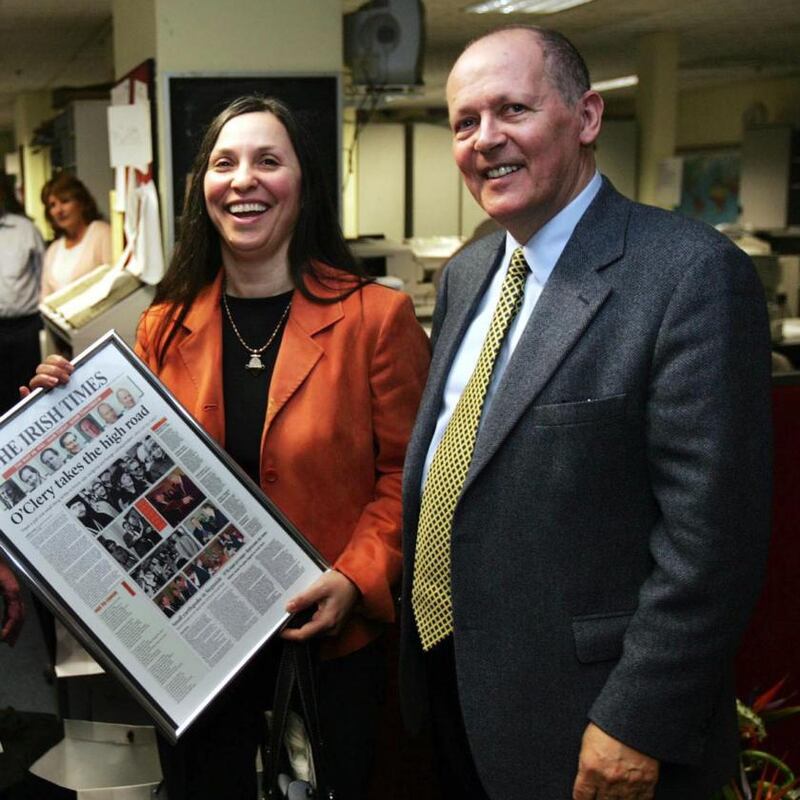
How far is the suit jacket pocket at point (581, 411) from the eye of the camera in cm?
122

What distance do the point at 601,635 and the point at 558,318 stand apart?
40 centimetres

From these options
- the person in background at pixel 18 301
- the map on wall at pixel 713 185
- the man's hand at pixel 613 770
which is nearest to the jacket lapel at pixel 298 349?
the man's hand at pixel 613 770

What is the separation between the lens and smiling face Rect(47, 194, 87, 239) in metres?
5.66

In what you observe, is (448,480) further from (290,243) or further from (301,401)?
(290,243)

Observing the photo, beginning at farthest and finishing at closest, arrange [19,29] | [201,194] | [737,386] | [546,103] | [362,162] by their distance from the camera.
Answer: [362,162], [19,29], [201,194], [546,103], [737,386]

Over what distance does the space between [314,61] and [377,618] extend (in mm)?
2740

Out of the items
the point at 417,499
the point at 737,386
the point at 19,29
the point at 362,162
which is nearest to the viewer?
the point at 737,386

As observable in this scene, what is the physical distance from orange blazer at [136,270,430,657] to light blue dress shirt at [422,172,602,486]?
0.42 feet

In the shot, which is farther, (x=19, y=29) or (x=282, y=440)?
(x=19, y=29)

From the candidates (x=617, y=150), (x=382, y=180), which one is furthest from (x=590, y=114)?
(x=617, y=150)

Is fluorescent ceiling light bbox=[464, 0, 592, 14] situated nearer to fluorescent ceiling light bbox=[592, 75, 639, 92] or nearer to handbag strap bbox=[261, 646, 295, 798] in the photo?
fluorescent ceiling light bbox=[592, 75, 639, 92]

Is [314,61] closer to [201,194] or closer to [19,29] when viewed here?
[201,194]

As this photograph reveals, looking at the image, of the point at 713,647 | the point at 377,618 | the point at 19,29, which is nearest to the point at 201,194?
the point at 377,618

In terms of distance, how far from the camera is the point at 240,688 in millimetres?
1593
